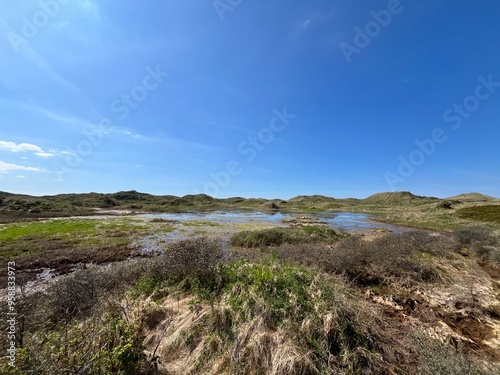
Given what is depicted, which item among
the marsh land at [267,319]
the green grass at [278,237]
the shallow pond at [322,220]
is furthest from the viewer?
the shallow pond at [322,220]

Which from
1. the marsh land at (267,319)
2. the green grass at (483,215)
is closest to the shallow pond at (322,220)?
the green grass at (483,215)

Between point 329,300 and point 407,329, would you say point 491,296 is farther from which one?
point 329,300

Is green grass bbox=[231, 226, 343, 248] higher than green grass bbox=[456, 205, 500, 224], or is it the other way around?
green grass bbox=[456, 205, 500, 224]

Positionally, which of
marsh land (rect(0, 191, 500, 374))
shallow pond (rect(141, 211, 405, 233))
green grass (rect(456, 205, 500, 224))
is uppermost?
green grass (rect(456, 205, 500, 224))

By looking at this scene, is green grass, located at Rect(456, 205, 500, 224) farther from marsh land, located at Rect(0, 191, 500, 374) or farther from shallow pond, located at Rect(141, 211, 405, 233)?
marsh land, located at Rect(0, 191, 500, 374)

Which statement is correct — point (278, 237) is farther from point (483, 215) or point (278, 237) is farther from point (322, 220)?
point (483, 215)

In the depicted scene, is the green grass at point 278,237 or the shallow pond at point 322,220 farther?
the shallow pond at point 322,220

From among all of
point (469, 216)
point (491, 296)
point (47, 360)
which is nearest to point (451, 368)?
point (47, 360)

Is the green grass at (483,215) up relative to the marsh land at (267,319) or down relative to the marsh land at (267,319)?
up

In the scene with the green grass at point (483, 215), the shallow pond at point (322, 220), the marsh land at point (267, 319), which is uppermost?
the green grass at point (483, 215)

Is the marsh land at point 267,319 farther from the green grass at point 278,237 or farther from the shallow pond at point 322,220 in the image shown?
the shallow pond at point 322,220

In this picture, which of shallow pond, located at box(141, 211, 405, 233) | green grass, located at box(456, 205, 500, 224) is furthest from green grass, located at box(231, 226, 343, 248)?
green grass, located at box(456, 205, 500, 224)

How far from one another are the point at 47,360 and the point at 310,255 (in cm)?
896

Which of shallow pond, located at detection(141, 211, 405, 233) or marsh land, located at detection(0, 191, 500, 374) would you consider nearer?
marsh land, located at detection(0, 191, 500, 374)
